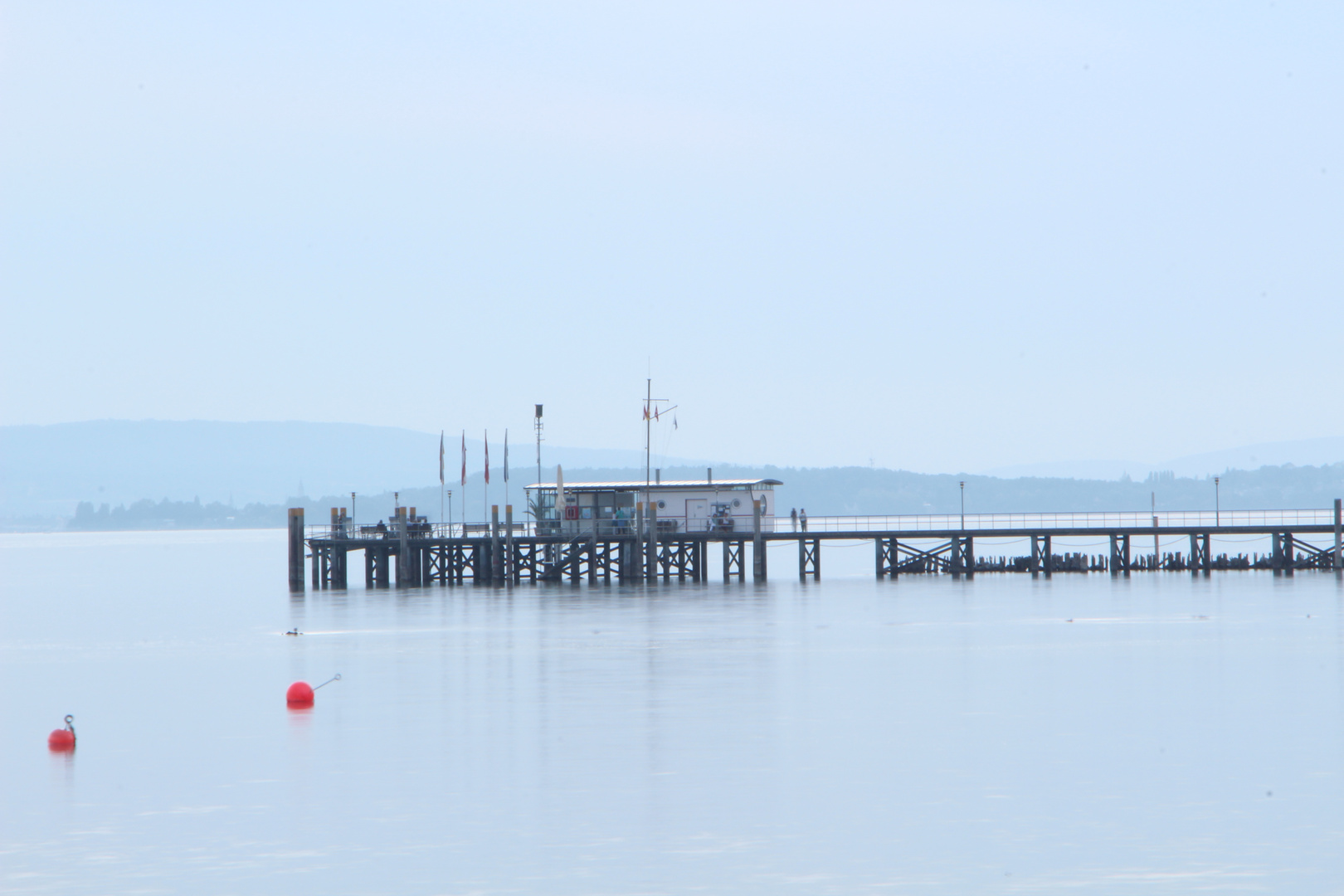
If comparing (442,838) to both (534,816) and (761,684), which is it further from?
(761,684)

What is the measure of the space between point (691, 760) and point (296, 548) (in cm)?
6384

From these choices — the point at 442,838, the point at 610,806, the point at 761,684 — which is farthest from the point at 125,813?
the point at 761,684

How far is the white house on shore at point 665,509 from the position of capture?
86.2m

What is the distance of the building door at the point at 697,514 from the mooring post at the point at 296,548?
20.9 metres

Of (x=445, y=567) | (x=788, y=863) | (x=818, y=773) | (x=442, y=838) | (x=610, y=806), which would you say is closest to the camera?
(x=788, y=863)

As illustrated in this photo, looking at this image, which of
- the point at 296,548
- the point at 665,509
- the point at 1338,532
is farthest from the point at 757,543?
the point at 1338,532

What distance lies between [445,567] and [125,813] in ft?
213

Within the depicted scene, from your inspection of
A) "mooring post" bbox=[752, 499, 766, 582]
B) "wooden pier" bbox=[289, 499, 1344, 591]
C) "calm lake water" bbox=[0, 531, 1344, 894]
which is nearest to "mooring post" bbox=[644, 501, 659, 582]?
"wooden pier" bbox=[289, 499, 1344, 591]

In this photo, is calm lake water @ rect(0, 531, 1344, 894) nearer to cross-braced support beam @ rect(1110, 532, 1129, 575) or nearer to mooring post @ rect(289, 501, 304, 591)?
mooring post @ rect(289, 501, 304, 591)

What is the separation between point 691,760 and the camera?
103ft

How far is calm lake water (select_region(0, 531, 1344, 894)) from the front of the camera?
2300 centimetres

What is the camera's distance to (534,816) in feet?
86.7

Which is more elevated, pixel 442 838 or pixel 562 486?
pixel 562 486

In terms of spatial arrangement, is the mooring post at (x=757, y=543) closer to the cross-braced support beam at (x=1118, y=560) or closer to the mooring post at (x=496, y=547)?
the mooring post at (x=496, y=547)
